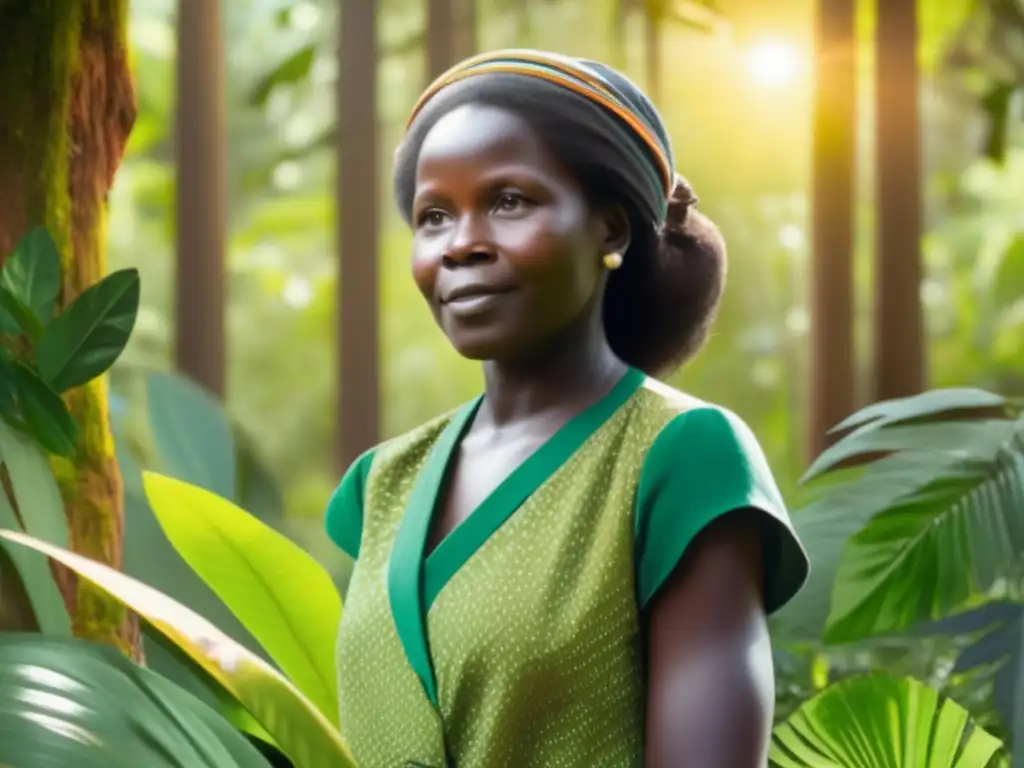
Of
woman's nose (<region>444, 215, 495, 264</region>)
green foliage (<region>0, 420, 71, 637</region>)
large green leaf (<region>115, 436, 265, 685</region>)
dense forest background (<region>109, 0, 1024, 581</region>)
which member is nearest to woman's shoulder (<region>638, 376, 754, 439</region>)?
woman's nose (<region>444, 215, 495, 264</region>)

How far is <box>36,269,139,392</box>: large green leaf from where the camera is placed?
85 cm

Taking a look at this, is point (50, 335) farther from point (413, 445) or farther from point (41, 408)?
Result: point (413, 445)

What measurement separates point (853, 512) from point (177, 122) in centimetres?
91

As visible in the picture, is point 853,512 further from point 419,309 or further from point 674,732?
point 419,309

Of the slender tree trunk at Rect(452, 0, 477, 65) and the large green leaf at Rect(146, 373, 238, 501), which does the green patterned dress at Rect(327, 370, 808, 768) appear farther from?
the slender tree trunk at Rect(452, 0, 477, 65)

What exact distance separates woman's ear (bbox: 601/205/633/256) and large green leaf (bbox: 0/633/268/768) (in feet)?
1.05

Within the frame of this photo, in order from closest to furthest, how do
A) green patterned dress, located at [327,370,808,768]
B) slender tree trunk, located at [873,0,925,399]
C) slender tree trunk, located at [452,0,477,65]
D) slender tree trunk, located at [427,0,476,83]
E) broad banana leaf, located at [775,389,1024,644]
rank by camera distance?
1. green patterned dress, located at [327,370,808,768]
2. broad banana leaf, located at [775,389,1024,644]
3. slender tree trunk, located at [873,0,925,399]
4. slender tree trunk, located at [427,0,476,83]
5. slender tree trunk, located at [452,0,477,65]

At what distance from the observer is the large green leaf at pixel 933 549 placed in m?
1.06

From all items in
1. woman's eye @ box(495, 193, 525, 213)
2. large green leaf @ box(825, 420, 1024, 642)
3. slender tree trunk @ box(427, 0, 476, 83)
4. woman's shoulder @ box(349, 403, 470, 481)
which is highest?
slender tree trunk @ box(427, 0, 476, 83)

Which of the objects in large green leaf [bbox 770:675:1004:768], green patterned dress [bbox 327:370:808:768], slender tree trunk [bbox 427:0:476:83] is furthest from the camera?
slender tree trunk [bbox 427:0:476:83]

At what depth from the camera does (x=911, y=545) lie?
1078 millimetres

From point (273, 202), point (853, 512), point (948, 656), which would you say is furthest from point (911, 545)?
point (273, 202)

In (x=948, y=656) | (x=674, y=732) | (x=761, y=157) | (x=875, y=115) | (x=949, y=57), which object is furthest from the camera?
(x=761, y=157)

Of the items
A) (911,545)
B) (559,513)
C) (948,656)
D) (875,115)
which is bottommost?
(948,656)
